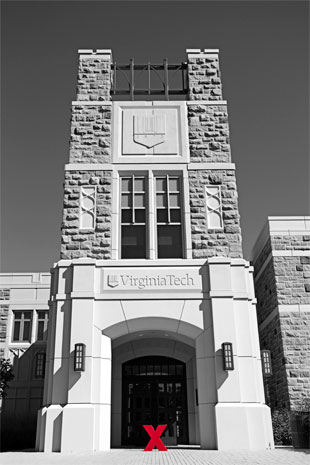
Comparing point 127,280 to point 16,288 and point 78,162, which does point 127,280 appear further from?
point 16,288

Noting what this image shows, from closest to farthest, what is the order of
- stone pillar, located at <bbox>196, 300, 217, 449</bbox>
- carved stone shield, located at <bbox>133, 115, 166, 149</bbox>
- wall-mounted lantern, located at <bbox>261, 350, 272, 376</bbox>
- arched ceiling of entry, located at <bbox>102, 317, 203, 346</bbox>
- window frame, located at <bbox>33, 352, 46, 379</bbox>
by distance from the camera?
stone pillar, located at <bbox>196, 300, 217, 449</bbox>, arched ceiling of entry, located at <bbox>102, 317, 203, 346</bbox>, wall-mounted lantern, located at <bbox>261, 350, 272, 376</bbox>, carved stone shield, located at <bbox>133, 115, 166, 149</bbox>, window frame, located at <bbox>33, 352, 46, 379</bbox>

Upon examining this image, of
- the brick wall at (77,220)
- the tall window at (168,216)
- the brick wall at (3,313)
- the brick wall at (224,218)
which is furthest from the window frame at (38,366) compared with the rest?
the brick wall at (224,218)

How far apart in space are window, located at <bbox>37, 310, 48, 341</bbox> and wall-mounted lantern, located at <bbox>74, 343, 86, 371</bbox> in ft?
34.5

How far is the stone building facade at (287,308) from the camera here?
A: 46.8ft

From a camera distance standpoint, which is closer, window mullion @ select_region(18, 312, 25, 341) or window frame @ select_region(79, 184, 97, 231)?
window frame @ select_region(79, 184, 97, 231)

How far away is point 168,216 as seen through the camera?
13.5 meters

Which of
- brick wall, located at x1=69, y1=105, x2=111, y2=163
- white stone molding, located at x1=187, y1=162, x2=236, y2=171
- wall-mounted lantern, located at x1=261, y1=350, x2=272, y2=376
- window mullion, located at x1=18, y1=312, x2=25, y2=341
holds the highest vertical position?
brick wall, located at x1=69, y1=105, x2=111, y2=163

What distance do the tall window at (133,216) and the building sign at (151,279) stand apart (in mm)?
819

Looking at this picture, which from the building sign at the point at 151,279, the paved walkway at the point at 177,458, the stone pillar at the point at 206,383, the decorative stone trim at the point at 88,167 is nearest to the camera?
the paved walkway at the point at 177,458

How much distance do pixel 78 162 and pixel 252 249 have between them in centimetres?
903

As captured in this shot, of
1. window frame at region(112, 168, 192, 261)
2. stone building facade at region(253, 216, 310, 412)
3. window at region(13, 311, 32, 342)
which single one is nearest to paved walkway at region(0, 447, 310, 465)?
stone building facade at region(253, 216, 310, 412)

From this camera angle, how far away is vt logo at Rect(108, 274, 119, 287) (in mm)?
12234

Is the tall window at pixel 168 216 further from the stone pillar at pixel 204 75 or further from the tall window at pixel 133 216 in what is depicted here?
the stone pillar at pixel 204 75

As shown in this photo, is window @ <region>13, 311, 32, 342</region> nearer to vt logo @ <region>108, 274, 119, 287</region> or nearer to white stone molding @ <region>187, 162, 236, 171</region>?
vt logo @ <region>108, 274, 119, 287</region>
